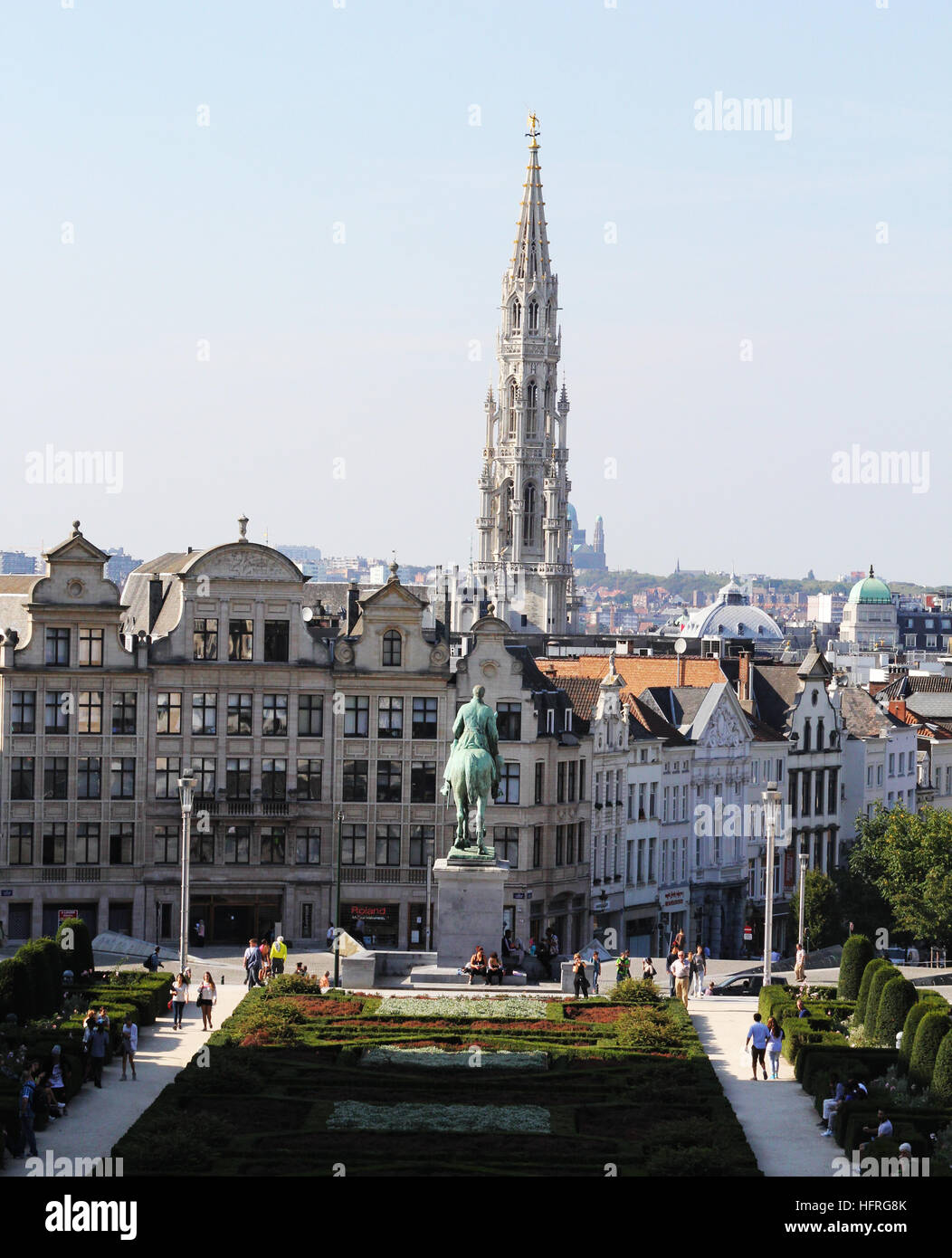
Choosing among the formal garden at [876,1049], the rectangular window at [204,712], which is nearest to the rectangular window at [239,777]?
the rectangular window at [204,712]

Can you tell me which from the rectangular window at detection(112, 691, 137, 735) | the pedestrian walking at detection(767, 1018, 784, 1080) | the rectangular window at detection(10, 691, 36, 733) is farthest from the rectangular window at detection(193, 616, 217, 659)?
the pedestrian walking at detection(767, 1018, 784, 1080)

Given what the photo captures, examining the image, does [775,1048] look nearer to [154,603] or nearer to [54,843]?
[54,843]

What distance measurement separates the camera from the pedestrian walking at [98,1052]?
6219 centimetres

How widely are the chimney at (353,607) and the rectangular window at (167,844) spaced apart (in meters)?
10.4

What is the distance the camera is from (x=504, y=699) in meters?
102

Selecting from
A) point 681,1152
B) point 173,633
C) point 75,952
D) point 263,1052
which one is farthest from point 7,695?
point 681,1152

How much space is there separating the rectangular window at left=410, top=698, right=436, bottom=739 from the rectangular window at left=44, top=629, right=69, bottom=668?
1357cm

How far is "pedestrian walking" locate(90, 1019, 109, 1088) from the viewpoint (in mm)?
62188

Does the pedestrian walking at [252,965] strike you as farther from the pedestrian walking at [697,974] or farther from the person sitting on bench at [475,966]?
the pedestrian walking at [697,974]

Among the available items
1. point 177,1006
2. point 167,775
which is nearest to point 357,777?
point 167,775

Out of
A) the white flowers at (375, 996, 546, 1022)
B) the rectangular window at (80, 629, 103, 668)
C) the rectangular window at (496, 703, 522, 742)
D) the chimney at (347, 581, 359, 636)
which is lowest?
the white flowers at (375, 996, 546, 1022)

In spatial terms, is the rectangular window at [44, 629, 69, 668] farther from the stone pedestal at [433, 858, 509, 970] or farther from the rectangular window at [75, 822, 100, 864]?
the stone pedestal at [433, 858, 509, 970]

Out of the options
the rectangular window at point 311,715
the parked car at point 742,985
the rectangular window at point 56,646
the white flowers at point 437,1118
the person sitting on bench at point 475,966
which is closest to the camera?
the white flowers at point 437,1118

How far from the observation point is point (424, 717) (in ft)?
335
